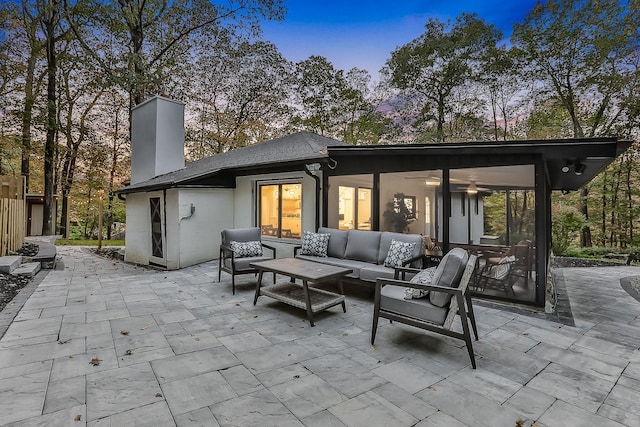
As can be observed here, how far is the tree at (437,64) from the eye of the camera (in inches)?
557

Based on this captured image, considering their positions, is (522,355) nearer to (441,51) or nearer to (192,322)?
(192,322)

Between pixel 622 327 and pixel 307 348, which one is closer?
pixel 307 348

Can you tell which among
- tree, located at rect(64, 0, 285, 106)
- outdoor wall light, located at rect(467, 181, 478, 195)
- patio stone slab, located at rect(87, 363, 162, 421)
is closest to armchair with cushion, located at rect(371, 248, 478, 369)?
patio stone slab, located at rect(87, 363, 162, 421)

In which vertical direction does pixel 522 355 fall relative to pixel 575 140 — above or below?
below

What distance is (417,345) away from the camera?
3236mm

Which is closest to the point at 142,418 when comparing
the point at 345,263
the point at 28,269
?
the point at 345,263

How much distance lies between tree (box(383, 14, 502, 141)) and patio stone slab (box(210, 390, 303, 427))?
14772mm

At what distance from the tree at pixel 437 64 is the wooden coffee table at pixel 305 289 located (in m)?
12.5

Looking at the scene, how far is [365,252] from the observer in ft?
18.2

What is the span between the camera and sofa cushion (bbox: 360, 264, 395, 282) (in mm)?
4714

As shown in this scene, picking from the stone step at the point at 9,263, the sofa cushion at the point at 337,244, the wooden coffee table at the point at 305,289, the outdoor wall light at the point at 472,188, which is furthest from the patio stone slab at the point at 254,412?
the stone step at the point at 9,263

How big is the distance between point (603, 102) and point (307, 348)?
48.3ft

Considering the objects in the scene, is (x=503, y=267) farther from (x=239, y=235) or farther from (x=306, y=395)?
(x=239, y=235)

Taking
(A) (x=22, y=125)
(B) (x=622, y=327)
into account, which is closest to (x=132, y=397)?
(B) (x=622, y=327)
